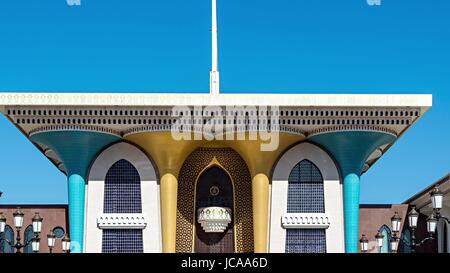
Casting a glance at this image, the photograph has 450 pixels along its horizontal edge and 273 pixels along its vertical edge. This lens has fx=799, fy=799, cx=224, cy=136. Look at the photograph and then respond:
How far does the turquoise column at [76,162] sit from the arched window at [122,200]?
0.87 metres

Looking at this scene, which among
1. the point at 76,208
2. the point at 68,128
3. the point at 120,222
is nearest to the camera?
the point at 68,128

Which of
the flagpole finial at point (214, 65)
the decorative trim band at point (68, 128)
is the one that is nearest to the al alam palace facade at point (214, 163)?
the decorative trim band at point (68, 128)

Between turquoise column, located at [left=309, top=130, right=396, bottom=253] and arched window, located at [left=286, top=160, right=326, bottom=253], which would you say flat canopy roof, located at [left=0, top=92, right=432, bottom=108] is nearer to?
turquoise column, located at [left=309, top=130, right=396, bottom=253]

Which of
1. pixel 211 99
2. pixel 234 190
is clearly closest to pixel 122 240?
pixel 234 190

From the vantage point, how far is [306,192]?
1161 inches

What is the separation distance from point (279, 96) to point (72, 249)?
9225 millimetres

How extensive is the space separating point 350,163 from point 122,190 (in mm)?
8425

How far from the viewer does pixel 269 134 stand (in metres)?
28.8

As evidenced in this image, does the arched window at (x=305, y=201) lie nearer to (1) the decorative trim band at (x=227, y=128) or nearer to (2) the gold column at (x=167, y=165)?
(1) the decorative trim band at (x=227, y=128)

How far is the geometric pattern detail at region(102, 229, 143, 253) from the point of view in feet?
95.0

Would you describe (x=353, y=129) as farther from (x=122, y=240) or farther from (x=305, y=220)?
(x=122, y=240)

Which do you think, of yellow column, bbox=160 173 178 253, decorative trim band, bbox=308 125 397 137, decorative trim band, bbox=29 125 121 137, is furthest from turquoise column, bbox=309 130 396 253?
decorative trim band, bbox=29 125 121 137

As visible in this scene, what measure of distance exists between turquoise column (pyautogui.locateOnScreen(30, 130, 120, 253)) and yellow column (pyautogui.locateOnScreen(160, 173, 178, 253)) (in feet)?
8.08
